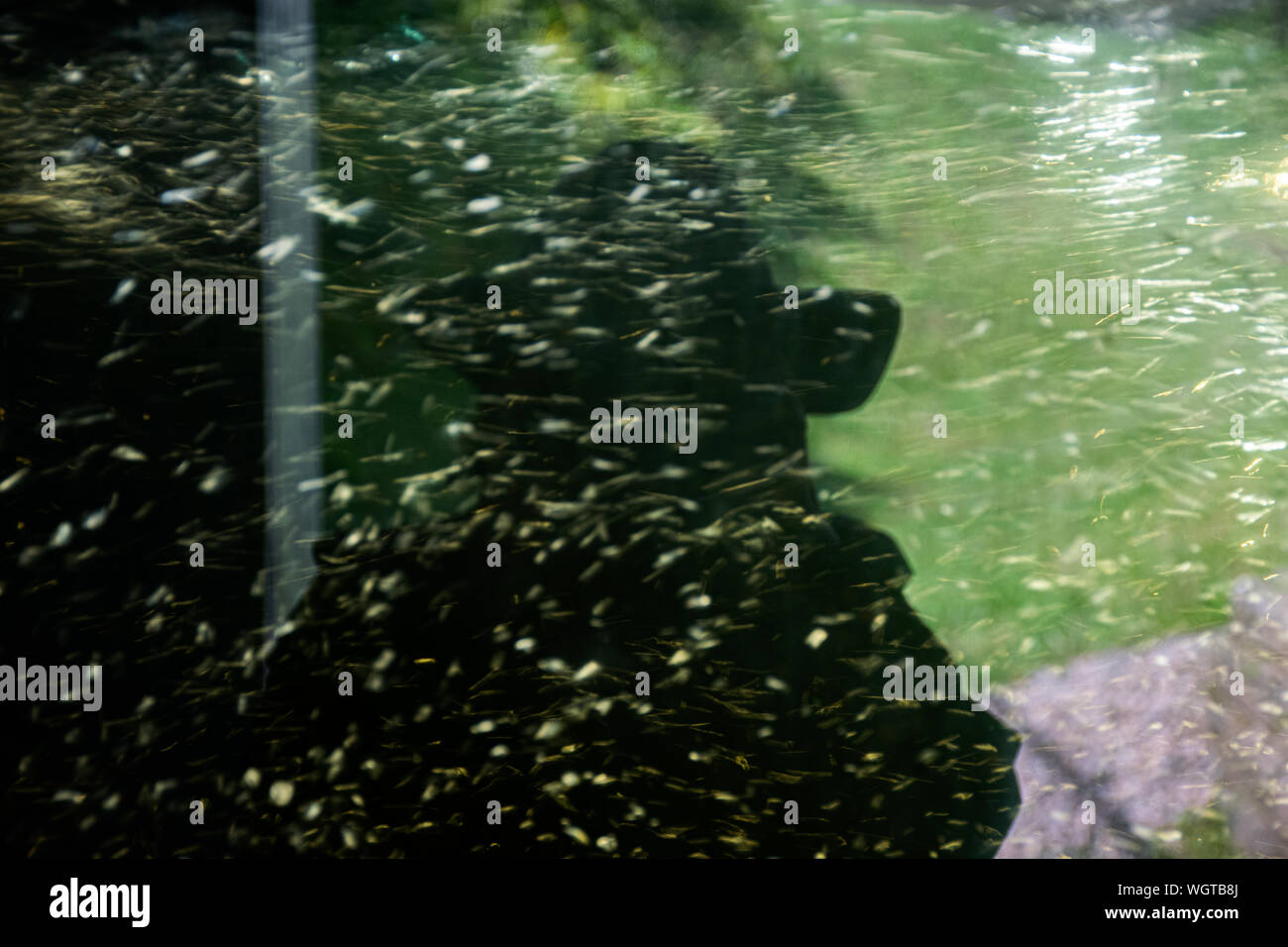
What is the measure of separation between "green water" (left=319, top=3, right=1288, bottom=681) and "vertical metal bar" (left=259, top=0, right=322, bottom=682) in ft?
0.10

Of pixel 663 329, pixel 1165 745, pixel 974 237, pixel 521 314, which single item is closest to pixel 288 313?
pixel 521 314

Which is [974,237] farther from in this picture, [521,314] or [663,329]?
[521,314]

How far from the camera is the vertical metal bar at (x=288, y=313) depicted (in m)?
0.84

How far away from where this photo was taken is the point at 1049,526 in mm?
876

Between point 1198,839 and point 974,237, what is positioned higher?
point 974,237

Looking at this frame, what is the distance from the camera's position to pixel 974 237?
871mm

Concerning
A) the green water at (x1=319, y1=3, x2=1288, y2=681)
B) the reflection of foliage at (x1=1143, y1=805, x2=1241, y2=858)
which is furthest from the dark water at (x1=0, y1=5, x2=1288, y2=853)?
the reflection of foliage at (x1=1143, y1=805, x2=1241, y2=858)

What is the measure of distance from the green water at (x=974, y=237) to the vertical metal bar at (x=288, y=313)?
3cm

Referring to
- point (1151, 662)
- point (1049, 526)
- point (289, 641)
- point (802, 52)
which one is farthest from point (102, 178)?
point (1151, 662)

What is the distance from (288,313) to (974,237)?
82cm

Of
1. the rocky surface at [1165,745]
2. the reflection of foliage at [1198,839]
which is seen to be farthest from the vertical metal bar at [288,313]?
the reflection of foliage at [1198,839]
